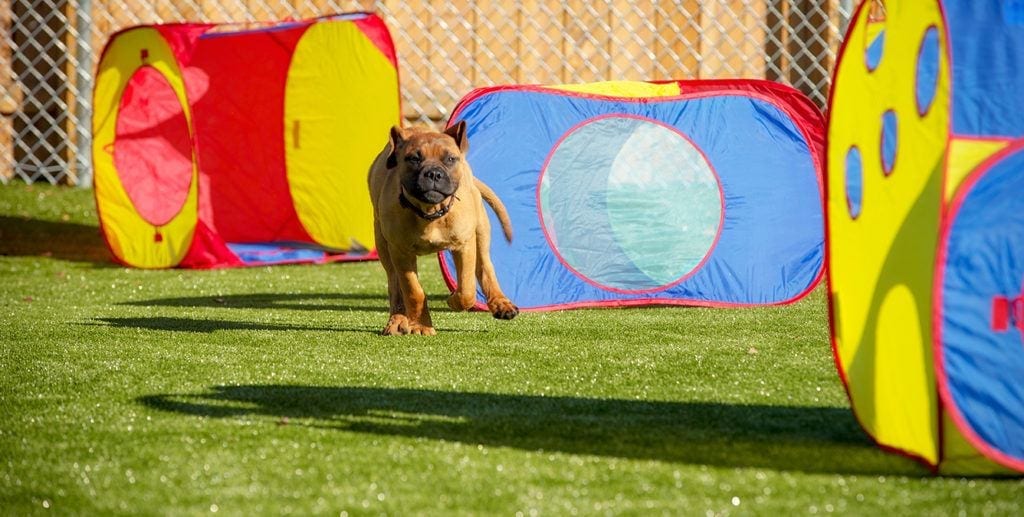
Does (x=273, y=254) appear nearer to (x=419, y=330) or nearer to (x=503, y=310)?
(x=419, y=330)

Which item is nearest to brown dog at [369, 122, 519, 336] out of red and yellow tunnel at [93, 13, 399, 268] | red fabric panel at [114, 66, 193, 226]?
red and yellow tunnel at [93, 13, 399, 268]

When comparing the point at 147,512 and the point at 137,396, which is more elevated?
the point at 147,512

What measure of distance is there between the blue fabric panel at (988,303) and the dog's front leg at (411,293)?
2.46 m

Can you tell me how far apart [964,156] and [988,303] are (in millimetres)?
269

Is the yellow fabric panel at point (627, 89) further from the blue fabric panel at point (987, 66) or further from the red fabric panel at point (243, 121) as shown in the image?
the blue fabric panel at point (987, 66)

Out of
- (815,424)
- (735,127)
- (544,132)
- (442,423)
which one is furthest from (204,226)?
(815,424)

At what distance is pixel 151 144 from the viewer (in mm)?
7184

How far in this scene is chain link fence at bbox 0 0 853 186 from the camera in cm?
886

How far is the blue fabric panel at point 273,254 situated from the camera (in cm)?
714

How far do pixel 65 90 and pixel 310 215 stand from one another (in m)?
2.42

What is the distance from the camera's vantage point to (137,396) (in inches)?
136

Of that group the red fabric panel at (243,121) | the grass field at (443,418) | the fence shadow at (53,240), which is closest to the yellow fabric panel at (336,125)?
the red fabric panel at (243,121)

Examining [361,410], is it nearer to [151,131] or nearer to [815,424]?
[815,424]

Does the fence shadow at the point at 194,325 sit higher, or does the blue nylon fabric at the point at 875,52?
the blue nylon fabric at the point at 875,52
